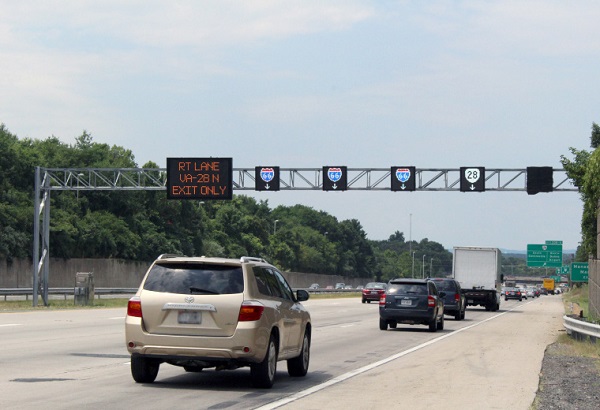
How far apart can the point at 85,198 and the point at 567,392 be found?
81.8m

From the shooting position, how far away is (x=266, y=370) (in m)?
14.3

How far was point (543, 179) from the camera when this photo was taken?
2093 inches

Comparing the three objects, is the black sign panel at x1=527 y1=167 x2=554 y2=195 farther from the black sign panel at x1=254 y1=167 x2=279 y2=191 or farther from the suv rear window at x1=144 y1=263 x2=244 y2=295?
the suv rear window at x1=144 y1=263 x2=244 y2=295

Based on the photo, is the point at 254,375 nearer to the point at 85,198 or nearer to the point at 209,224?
the point at 85,198

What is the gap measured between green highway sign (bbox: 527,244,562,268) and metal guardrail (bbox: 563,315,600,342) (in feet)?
248

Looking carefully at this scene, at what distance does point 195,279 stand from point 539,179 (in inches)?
1631

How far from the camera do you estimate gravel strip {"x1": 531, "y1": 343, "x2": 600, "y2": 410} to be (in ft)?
44.3

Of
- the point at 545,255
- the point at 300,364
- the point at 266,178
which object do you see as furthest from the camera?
the point at 545,255

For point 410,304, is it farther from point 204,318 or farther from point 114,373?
point 204,318

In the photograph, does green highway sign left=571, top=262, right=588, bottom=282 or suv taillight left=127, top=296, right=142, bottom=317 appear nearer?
suv taillight left=127, top=296, right=142, bottom=317

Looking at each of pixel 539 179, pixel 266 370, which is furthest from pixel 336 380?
pixel 539 179

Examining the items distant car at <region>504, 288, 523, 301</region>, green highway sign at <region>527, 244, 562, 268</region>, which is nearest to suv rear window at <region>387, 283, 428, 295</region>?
distant car at <region>504, 288, 523, 301</region>


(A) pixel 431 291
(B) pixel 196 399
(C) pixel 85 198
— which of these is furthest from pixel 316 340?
(C) pixel 85 198

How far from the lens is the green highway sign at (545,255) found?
→ 4060 inches
